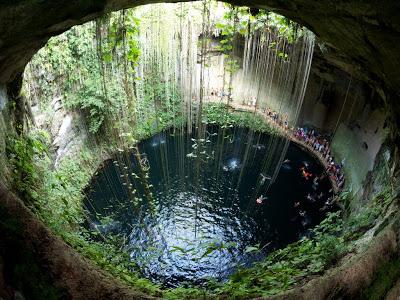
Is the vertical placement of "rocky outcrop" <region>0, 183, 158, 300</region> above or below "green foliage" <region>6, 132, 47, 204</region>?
below

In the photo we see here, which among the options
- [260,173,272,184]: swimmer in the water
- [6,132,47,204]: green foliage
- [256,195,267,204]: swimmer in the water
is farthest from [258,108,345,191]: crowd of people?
[6,132,47,204]: green foliage

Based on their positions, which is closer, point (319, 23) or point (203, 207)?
point (319, 23)

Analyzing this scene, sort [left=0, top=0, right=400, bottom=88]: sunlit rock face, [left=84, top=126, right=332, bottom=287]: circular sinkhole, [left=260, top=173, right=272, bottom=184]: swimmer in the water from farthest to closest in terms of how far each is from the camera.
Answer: [left=260, top=173, right=272, bottom=184]: swimmer in the water < [left=84, top=126, right=332, bottom=287]: circular sinkhole < [left=0, top=0, right=400, bottom=88]: sunlit rock face

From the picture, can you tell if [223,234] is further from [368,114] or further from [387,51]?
[387,51]

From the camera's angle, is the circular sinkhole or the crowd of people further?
the crowd of people

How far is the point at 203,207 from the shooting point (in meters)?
9.11

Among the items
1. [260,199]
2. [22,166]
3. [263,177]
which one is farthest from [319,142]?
[22,166]

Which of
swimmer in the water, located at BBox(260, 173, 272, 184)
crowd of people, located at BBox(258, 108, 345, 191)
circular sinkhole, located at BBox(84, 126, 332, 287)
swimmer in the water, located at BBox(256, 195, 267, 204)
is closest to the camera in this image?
circular sinkhole, located at BBox(84, 126, 332, 287)

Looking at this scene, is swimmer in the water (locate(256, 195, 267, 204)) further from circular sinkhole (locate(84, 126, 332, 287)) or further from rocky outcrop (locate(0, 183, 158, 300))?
rocky outcrop (locate(0, 183, 158, 300))

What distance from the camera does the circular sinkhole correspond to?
7.57 m

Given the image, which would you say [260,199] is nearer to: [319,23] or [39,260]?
[319,23]

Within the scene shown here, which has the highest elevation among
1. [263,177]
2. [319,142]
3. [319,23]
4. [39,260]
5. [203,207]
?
[319,142]

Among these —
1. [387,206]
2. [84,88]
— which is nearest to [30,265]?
[387,206]

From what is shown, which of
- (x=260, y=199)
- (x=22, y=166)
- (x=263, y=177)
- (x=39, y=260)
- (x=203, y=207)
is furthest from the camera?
(x=263, y=177)
